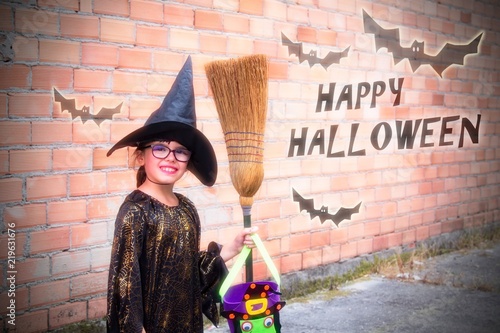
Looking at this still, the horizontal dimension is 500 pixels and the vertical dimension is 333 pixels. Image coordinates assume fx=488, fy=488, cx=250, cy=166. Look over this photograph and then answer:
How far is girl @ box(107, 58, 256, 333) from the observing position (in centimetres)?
191

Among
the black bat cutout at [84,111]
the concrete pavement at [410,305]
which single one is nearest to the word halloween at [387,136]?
the concrete pavement at [410,305]

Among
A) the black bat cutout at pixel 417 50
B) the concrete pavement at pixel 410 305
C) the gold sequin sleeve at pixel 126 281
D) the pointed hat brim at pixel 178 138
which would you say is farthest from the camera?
the black bat cutout at pixel 417 50

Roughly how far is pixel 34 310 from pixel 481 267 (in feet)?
12.2

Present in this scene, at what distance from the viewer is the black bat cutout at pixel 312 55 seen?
3.61 m

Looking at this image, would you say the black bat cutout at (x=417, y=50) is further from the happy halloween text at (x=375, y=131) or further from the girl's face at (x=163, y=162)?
the girl's face at (x=163, y=162)

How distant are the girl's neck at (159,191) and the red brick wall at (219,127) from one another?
0.77 m

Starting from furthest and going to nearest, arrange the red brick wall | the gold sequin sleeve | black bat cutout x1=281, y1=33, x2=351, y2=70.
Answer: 1. black bat cutout x1=281, y1=33, x2=351, y2=70
2. the red brick wall
3. the gold sequin sleeve

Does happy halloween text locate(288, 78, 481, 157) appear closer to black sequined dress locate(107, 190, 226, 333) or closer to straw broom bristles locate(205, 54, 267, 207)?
straw broom bristles locate(205, 54, 267, 207)

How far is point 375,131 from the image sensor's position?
4266 mm

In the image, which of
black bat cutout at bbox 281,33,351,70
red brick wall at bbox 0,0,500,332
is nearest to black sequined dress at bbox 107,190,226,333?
red brick wall at bbox 0,0,500,332

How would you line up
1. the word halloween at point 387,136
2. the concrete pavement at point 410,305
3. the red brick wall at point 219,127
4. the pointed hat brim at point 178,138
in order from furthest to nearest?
1. the word halloween at point 387,136
2. the concrete pavement at point 410,305
3. the red brick wall at point 219,127
4. the pointed hat brim at point 178,138

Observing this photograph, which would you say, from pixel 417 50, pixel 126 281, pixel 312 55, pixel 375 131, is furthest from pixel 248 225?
pixel 417 50

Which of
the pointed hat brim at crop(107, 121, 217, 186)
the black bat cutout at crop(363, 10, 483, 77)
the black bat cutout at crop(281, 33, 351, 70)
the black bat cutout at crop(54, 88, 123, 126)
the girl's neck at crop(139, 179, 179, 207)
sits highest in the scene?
the black bat cutout at crop(363, 10, 483, 77)

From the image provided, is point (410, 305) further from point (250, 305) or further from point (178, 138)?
point (178, 138)
